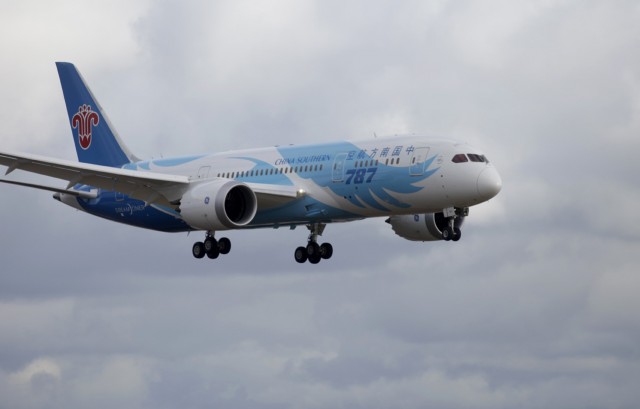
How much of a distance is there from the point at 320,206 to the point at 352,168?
106 inches

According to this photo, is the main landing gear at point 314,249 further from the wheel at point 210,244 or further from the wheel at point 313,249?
the wheel at point 210,244

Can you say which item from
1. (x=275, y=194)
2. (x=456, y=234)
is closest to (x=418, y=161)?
(x=456, y=234)

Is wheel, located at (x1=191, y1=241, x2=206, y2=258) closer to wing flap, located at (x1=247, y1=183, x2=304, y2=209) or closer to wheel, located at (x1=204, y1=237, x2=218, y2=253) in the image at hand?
wheel, located at (x1=204, y1=237, x2=218, y2=253)

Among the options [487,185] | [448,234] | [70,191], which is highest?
[70,191]

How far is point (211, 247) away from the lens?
7619 cm

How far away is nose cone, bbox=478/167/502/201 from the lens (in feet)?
220

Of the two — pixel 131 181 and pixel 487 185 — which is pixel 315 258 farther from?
pixel 487 185

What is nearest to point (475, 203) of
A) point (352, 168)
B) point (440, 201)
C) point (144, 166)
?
point (440, 201)

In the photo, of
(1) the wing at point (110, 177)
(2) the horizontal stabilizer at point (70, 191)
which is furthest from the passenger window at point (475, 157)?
(2) the horizontal stabilizer at point (70, 191)

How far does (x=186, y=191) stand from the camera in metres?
72.6

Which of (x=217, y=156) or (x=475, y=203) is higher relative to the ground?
(x=217, y=156)

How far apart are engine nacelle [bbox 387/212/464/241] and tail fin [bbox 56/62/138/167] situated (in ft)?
52.3

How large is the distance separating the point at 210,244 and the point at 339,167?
8856 mm

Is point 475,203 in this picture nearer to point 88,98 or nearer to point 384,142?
point 384,142
